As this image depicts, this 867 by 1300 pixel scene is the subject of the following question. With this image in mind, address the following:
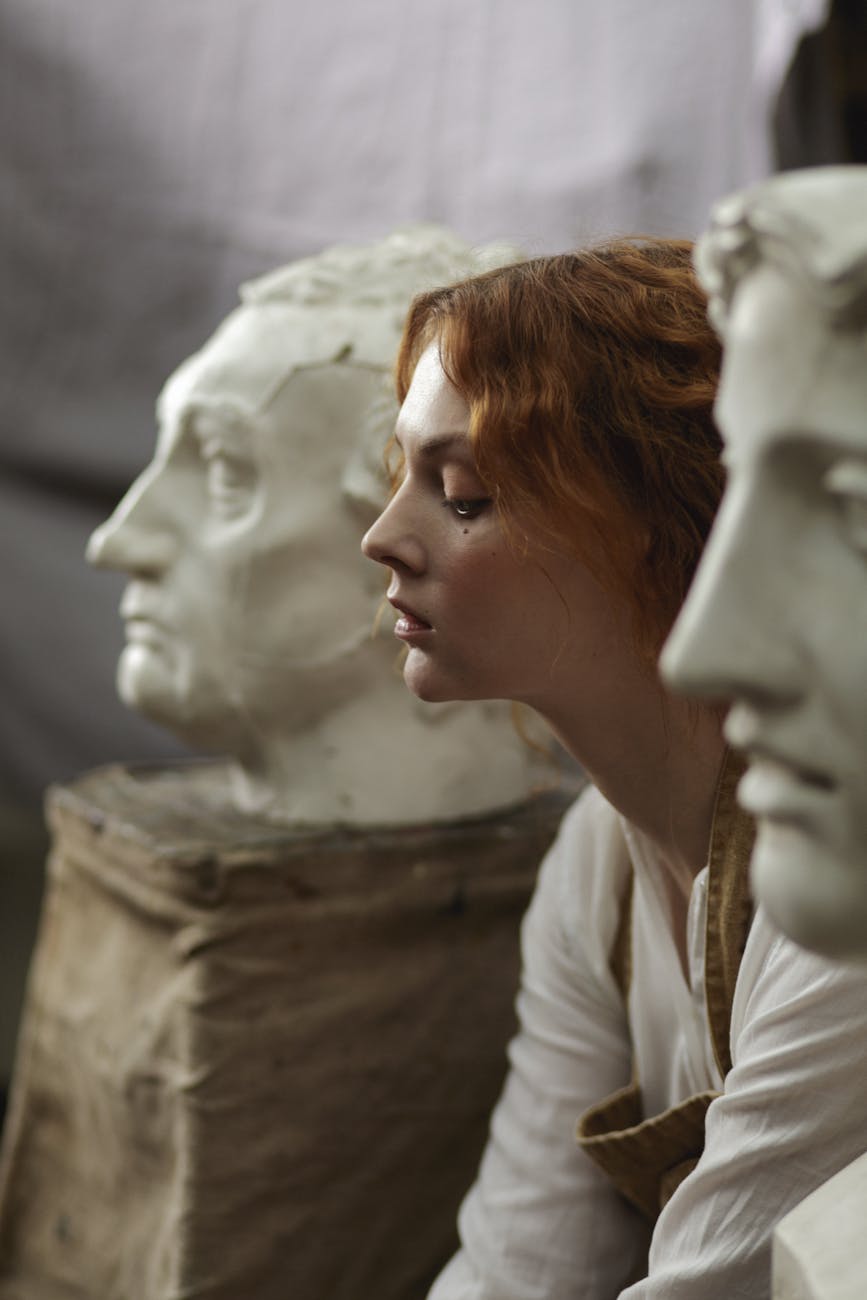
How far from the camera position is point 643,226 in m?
2.10

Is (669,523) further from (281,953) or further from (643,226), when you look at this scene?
(643,226)

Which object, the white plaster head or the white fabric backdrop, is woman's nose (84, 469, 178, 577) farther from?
the white plaster head

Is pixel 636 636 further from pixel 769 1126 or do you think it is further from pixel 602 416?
pixel 769 1126

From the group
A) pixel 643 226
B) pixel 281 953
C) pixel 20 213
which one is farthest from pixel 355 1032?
pixel 20 213

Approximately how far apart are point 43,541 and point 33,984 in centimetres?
100

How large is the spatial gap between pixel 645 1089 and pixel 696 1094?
13 cm

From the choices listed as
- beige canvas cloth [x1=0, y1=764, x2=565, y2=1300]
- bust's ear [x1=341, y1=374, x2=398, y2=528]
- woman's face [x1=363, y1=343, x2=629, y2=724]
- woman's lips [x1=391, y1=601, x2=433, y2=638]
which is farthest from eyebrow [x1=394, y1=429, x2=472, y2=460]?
beige canvas cloth [x1=0, y1=764, x2=565, y2=1300]

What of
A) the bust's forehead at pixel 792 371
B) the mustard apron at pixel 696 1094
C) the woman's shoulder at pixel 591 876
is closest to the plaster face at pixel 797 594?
the bust's forehead at pixel 792 371

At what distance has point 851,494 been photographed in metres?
0.65

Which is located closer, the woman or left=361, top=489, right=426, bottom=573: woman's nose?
the woman

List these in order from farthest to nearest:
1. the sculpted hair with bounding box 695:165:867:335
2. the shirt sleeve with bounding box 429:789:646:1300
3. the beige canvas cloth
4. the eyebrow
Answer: the beige canvas cloth, the shirt sleeve with bounding box 429:789:646:1300, the eyebrow, the sculpted hair with bounding box 695:165:867:335

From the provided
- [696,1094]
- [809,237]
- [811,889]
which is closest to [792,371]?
[809,237]

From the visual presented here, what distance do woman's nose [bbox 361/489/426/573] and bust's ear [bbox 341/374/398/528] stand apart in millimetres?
493

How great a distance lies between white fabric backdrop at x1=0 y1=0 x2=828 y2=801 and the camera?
2.09 m
